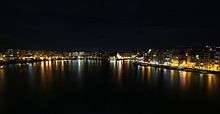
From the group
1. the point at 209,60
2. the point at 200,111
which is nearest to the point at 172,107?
the point at 200,111

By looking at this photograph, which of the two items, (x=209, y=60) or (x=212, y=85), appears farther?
(x=209, y=60)

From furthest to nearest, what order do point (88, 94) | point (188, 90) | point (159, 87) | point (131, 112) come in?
point (159, 87)
point (188, 90)
point (88, 94)
point (131, 112)

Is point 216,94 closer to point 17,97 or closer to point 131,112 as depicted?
point 131,112

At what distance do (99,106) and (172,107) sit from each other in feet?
11.7

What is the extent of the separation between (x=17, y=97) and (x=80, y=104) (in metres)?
4.51

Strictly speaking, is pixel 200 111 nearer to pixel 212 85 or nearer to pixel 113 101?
pixel 113 101

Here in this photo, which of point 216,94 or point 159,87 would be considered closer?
point 216,94

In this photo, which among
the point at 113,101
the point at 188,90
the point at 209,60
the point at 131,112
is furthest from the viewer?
the point at 209,60

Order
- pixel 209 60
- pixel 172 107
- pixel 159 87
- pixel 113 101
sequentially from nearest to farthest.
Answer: pixel 172 107 < pixel 113 101 < pixel 159 87 < pixel 209 60

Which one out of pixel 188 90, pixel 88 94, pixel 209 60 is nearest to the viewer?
pixel 88 94

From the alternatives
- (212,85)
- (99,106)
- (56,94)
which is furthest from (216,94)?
(56,94)

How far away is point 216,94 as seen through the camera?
19234mm

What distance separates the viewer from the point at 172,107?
15.5 m

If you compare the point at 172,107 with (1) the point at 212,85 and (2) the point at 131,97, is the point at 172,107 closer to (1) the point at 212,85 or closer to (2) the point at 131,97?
(2) the point at 131,97
